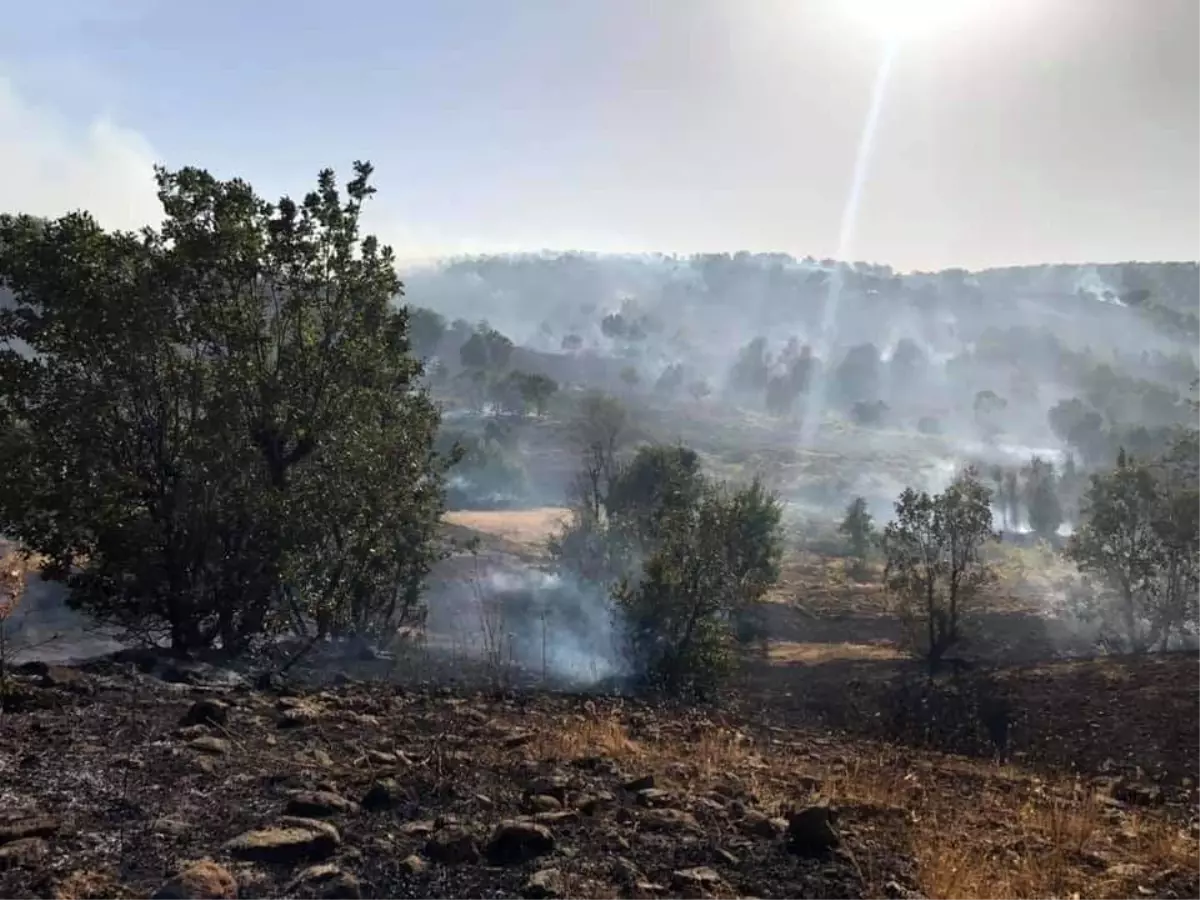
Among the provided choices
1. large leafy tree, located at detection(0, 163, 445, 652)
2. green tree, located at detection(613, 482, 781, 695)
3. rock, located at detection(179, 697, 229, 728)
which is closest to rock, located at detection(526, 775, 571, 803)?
rock, located at detection(179, 697, 229, 728)

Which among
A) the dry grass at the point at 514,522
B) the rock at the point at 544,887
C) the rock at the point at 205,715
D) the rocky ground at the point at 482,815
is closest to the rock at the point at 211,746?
the rocky ground at the point at 482,815

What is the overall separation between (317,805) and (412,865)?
1.16 m

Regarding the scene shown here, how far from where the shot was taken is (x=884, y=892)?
5023mm

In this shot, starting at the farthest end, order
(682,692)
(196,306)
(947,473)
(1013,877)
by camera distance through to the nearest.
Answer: (947,473), (682,692), (196,306), (1013,877)

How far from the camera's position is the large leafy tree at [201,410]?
1256 cm

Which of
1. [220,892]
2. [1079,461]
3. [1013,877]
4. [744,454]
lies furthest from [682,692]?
[1079,461]

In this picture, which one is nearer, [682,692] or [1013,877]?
[1013,877]

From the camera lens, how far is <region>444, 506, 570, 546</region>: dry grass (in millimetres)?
67688

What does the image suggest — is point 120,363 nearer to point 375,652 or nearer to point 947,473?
point 375,652

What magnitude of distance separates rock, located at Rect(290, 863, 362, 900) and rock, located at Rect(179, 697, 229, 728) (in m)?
4.01

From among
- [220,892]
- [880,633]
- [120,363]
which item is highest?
[120,363]

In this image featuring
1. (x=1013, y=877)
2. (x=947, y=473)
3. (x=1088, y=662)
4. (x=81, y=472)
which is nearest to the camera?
(x=1013, y=877)

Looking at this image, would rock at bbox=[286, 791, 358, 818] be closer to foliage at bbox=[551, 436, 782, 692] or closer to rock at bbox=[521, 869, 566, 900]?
rock at bbox=[521, 869, 566, 900]

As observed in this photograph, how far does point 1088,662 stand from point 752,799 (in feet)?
72.1
